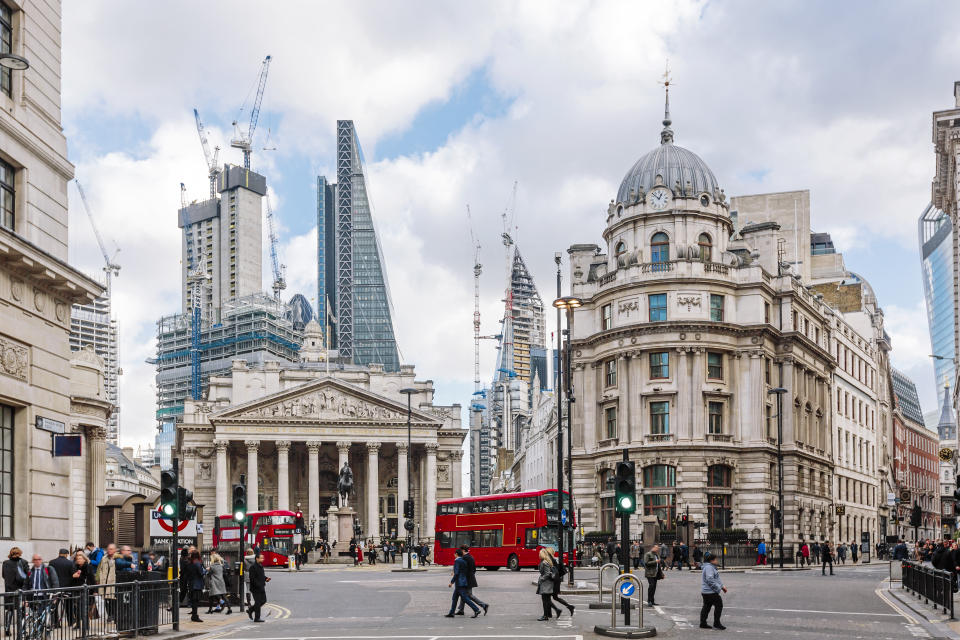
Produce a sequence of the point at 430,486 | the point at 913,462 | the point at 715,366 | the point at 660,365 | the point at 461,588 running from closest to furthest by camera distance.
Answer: the point at 461,588 < the point at 660,365 < the point at 715,366 < the point at 430,486 < the point at 913,462

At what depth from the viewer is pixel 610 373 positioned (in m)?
72.5

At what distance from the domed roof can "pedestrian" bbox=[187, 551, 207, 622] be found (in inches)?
1881

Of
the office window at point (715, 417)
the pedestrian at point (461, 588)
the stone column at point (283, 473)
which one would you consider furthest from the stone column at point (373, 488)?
the pedestrian at point (461, 588)

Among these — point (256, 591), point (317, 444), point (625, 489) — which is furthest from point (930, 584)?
point (317, 444)

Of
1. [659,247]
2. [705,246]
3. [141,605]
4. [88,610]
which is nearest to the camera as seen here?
[88,610]

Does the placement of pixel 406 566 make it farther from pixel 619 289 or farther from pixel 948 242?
pixel 948 242

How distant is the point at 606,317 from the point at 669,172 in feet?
32.2

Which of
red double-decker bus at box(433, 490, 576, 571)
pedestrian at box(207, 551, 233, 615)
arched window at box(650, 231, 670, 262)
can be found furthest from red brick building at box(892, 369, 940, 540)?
pedestrian at box(207, 551, 233, 615)

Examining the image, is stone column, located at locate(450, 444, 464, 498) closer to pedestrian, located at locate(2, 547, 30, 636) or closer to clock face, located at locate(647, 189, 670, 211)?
clock face, located at locate(647, 189, 670, 211)

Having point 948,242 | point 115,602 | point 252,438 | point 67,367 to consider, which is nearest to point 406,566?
point 67,367

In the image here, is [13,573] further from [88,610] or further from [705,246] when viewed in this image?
[705,246]

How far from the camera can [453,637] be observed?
22062 mm

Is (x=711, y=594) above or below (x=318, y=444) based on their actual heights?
below

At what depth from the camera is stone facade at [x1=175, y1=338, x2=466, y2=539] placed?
112188 millimetres
